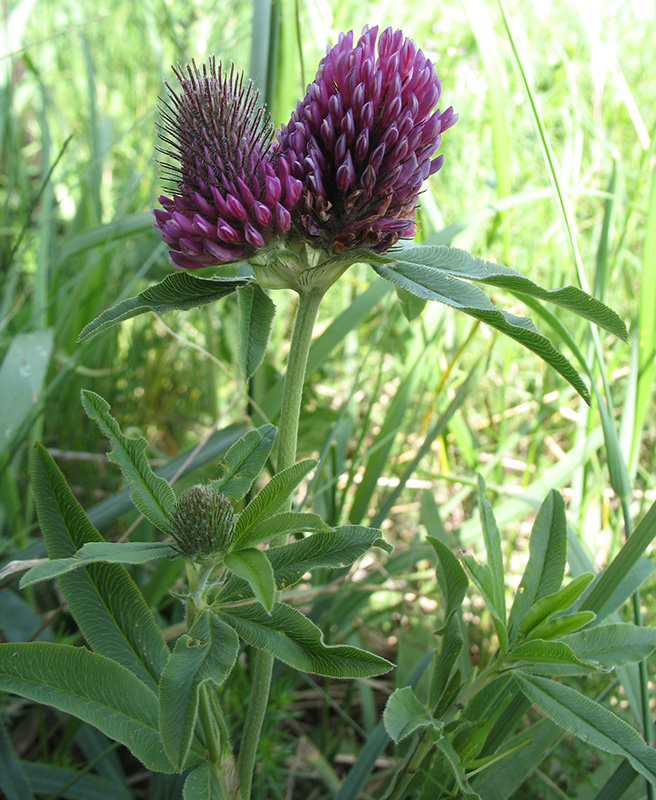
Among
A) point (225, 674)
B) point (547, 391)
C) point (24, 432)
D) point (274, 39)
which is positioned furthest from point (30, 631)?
point (547, 391)

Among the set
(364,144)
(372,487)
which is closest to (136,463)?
(364,144)

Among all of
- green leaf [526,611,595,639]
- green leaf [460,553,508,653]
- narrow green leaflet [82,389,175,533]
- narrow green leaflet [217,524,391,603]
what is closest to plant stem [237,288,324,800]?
narrow green leaflet [217,524,391,603]

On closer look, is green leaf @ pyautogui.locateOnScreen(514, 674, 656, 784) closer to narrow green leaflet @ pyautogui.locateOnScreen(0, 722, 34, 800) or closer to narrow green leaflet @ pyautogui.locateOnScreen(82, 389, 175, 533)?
narrow green leaflet @ pyautogui.locateOnScreen(82, 389, 175, 533)

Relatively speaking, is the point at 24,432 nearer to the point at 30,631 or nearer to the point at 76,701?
the point at 30,631

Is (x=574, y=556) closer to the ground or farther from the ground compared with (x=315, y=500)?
farther from the ground

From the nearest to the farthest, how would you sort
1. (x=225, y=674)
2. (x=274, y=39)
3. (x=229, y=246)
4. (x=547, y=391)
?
(x=225, y=674)
(x=229, y=246)
(x=274, y=39)
(x=547, y=391)

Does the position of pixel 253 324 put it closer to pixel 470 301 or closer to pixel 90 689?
pixel 470 301
